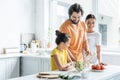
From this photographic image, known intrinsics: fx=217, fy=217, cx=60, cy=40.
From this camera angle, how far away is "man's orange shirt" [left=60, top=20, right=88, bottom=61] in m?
2.66

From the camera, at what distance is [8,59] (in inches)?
163

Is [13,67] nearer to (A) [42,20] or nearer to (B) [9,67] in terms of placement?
(B) [9,67]

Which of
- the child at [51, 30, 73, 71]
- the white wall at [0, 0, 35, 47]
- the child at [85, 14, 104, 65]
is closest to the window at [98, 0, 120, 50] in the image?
the child at [85, 14, 104, 65]

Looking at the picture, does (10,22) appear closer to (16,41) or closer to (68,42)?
(16,41)

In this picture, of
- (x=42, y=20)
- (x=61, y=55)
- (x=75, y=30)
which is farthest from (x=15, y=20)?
(x=61, y=55)

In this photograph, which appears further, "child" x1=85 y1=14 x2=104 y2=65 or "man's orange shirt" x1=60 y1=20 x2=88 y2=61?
"child" x1=85 y1=14 x2=104 y2=65

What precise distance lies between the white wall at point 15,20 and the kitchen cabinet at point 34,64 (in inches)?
21.8

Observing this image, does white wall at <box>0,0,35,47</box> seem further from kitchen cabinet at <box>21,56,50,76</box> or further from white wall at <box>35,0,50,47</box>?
kitchen cabinet at <box>21,56,50,76</box>

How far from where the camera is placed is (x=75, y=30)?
Answer: 271cm

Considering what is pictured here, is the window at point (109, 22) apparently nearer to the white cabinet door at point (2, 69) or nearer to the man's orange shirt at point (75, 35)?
the man's orange shirt at point (75, 35)

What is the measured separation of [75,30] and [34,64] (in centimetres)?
184

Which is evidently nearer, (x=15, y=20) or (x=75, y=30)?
(x=75, y=30)

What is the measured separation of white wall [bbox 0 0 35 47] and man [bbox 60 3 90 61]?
86.5 inches

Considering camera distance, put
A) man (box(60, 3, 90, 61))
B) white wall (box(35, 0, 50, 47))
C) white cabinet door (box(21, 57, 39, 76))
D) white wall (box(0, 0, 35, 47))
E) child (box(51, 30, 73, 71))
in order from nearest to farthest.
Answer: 1. child (box(51, 30, 73, 71))
2. man (box(60, 3, 90, 61))
3. white cabinet door (box(21, 57, 39, 76))
4. white wall (box(0, 0, 35, 47))
5. white wall (box(35, 0, 50, 47))
